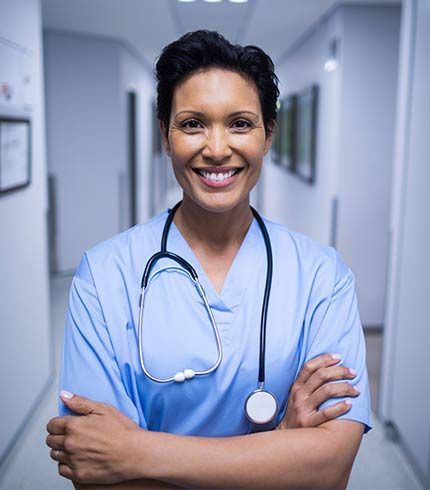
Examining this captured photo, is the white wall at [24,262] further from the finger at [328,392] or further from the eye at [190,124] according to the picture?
the finger at [328,392]

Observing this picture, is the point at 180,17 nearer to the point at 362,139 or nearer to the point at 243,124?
the point at 362,139

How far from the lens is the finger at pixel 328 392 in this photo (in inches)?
31.4

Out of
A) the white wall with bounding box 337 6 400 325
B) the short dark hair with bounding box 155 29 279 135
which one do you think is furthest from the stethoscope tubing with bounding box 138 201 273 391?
the white wall with bounding box 337 6 400 325

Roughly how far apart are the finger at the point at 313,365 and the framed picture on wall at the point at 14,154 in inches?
48.6

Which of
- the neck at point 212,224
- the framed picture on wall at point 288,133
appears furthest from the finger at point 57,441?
the framed picture on wall at point 288,133

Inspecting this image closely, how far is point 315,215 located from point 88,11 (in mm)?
1838

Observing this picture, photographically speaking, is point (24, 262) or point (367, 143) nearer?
point (24, 262)

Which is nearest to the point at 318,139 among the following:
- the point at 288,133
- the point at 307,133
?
the point at 307,133

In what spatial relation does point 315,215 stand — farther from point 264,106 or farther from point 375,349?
point 264,106

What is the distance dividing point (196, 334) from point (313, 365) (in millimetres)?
183

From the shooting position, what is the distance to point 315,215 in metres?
3.52

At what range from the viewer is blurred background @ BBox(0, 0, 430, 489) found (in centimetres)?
172

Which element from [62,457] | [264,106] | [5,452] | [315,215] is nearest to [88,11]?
[315,215]

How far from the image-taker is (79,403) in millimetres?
764
